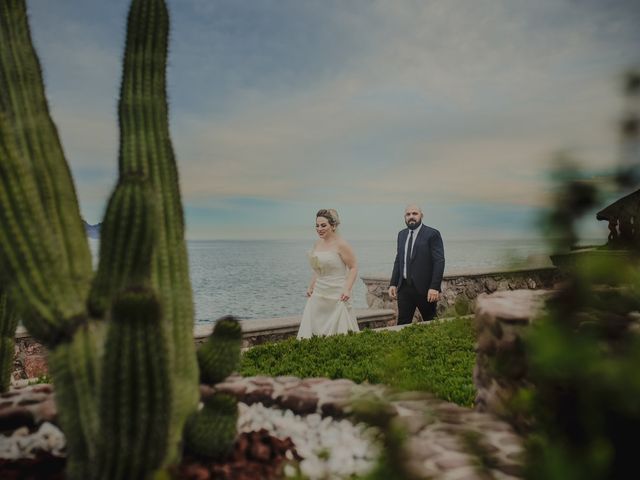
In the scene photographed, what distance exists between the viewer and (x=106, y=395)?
2242 millimetres

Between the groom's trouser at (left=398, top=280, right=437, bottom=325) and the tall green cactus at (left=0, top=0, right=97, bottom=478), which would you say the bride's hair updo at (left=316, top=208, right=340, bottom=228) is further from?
the tall green cactus at (left=0, top=0, right=97, bottom=478)

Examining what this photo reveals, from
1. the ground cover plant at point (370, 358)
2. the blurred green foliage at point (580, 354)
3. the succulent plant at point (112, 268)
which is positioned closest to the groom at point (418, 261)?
the ground cover plant at point (370, 358)

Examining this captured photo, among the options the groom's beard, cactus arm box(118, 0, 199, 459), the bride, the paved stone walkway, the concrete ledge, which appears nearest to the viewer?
the paved stone walkway

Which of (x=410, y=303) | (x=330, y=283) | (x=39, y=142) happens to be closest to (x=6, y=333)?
(x=39, y=142)

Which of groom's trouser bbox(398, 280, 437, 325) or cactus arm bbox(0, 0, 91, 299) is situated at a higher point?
cactus arm bbox(0, 0, 91, 299)

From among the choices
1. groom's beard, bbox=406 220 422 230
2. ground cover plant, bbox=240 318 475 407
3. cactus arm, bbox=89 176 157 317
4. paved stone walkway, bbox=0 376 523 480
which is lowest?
ground cover plant, bbox=240 318 475 407

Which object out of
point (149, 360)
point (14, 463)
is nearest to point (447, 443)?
point (149, 360)

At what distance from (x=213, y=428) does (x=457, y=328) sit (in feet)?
7.32

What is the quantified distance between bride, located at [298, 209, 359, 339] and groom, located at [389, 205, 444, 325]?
1114 mm

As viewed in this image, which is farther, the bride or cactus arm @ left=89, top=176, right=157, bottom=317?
the bride

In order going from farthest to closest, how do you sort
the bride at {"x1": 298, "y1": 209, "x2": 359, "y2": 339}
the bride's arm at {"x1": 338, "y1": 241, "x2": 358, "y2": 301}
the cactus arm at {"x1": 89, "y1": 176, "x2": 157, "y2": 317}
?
the bride at {"x1": 298, "y1": 209, "x2": 359, "y2": 339} → the bride's arm at {"x1": 338, "y1": 241, "x2": 358, "y2": 301} → the cactus arm at {"x1": 89, "y1": 176, "x2": 157, "y2": 317}

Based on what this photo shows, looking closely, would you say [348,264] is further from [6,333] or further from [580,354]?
[580,354]

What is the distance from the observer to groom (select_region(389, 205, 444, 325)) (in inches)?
352

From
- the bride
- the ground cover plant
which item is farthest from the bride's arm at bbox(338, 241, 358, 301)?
the ground cover plant
